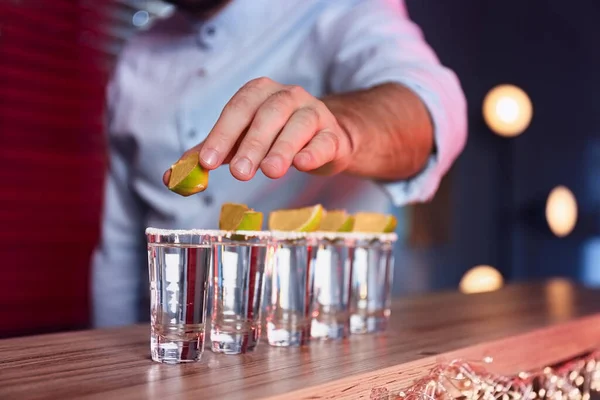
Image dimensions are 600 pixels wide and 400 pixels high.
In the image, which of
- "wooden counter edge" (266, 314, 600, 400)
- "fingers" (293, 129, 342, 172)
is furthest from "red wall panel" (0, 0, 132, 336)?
"wooden counter edge" (266, 314, 600, 400)

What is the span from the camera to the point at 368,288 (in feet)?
4.56

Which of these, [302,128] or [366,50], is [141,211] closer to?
[366,50]

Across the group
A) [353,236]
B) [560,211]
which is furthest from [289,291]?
[560,211]

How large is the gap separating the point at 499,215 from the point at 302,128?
383 cm

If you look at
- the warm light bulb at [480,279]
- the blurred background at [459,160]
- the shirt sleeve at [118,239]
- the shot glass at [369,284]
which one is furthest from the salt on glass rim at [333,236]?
the warm light bulb at [480,279]

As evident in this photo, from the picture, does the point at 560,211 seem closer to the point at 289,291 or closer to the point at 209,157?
the point at 289,291

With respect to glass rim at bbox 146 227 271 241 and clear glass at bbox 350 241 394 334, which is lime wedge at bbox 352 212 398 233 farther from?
glass rim at bbox 146 227 271 241

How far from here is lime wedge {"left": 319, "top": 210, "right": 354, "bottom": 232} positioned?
134 cm

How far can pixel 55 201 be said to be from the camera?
281cm

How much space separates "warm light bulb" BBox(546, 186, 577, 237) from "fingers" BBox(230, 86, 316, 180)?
12.5ft

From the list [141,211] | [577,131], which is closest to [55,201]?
[141,211]

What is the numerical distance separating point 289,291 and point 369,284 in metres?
0.25

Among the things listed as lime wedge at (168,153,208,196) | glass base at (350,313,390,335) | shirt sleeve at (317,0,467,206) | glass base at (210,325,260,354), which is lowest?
glass base at (350,313,390,335)

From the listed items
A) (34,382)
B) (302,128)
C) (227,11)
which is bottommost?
(34,382)
